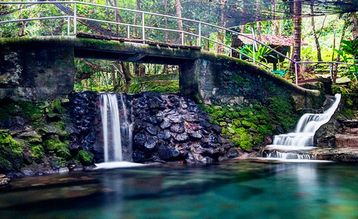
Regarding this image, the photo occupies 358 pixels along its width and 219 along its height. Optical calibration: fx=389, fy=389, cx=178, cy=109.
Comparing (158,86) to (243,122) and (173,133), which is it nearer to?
(243,122)

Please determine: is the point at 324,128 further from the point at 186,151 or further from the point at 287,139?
the point at 186,151

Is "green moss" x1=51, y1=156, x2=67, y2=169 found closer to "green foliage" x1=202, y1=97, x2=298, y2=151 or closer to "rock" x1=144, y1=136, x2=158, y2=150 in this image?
"rock" x1=144, y1=136, x2=158, y2=150

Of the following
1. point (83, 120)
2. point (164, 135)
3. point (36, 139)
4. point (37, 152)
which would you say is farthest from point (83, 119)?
point (164, 135)

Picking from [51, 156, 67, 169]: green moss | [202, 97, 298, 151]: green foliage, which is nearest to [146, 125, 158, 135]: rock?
[202, 97, 298, 151]: green foliage

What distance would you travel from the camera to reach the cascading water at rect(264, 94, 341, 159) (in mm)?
10977

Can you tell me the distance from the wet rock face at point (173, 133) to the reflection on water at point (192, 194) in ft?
5.15

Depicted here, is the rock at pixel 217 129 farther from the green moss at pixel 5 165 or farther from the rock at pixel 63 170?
the green moss at pixel 5 165

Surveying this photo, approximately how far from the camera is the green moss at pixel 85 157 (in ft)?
32.6

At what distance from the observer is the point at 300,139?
12.0 metres

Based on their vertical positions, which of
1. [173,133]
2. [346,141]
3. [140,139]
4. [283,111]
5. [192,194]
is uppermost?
[283,111]

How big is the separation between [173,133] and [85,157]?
8.99 feet

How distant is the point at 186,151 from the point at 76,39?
4.40 meters

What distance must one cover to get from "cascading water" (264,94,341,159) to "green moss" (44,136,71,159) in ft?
18.8

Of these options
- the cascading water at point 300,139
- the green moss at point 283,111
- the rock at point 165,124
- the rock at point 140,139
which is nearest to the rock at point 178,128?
the rock at point 165,124
